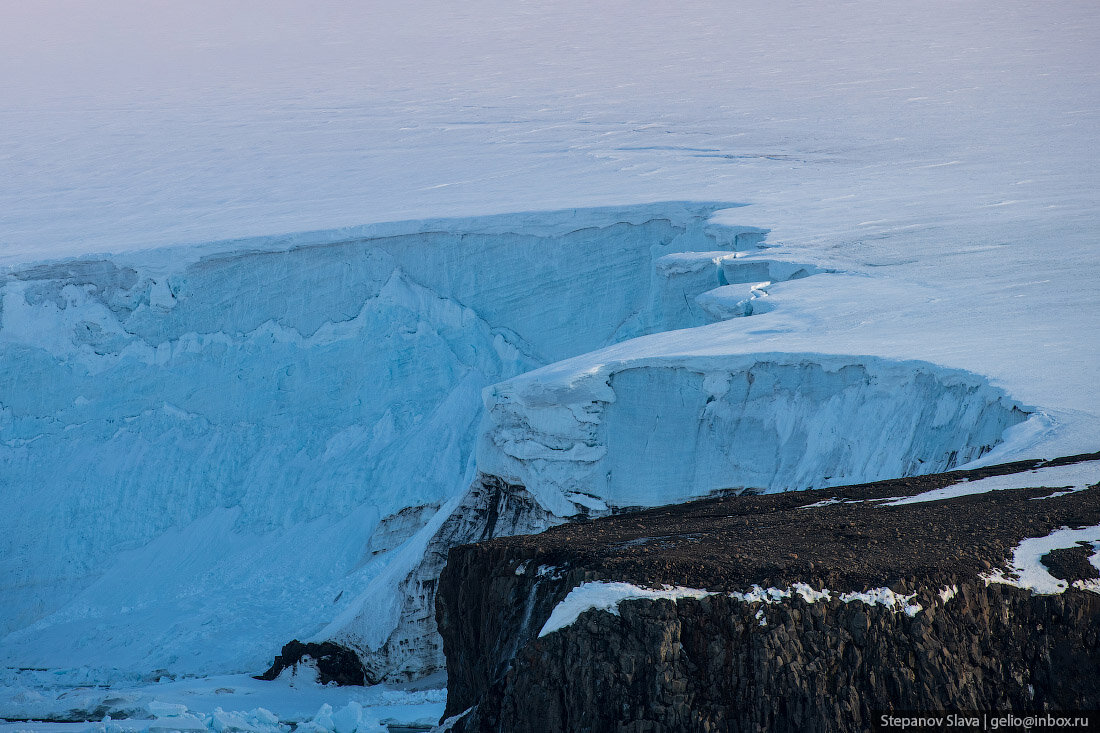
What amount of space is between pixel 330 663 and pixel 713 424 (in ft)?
13.5

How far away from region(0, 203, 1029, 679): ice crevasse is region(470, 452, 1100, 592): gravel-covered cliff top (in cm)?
352

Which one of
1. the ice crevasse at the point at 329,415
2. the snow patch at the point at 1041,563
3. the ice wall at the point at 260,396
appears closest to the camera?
the snow patch at the point at 1041,563

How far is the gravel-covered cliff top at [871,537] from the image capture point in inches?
197

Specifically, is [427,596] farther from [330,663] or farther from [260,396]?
[260,396]

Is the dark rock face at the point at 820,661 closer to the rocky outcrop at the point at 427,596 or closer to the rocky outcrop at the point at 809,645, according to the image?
the rocky outcrop at the point at 809,645

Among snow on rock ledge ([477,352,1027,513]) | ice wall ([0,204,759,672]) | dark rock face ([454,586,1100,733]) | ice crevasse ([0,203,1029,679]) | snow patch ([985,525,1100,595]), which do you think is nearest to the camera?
dark rock face ([454,586,1100,733])

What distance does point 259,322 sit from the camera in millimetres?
15164

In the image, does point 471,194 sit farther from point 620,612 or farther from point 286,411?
point 620,612

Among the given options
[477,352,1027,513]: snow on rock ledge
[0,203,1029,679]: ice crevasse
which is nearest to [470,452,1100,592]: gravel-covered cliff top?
[477,352,1027,513]: snow on rock ledge

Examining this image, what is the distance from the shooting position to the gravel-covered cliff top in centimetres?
500

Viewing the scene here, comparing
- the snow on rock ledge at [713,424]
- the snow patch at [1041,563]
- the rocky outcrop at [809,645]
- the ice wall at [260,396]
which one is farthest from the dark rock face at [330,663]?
the snow patch at [1041,563]

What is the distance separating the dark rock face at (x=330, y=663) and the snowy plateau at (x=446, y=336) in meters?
0.14

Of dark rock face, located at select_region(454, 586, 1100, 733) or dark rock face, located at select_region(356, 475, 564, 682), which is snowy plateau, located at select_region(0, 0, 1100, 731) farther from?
dark rock face, located at select_region(454, 586, 1100, 733)

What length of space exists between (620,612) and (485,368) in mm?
10507
